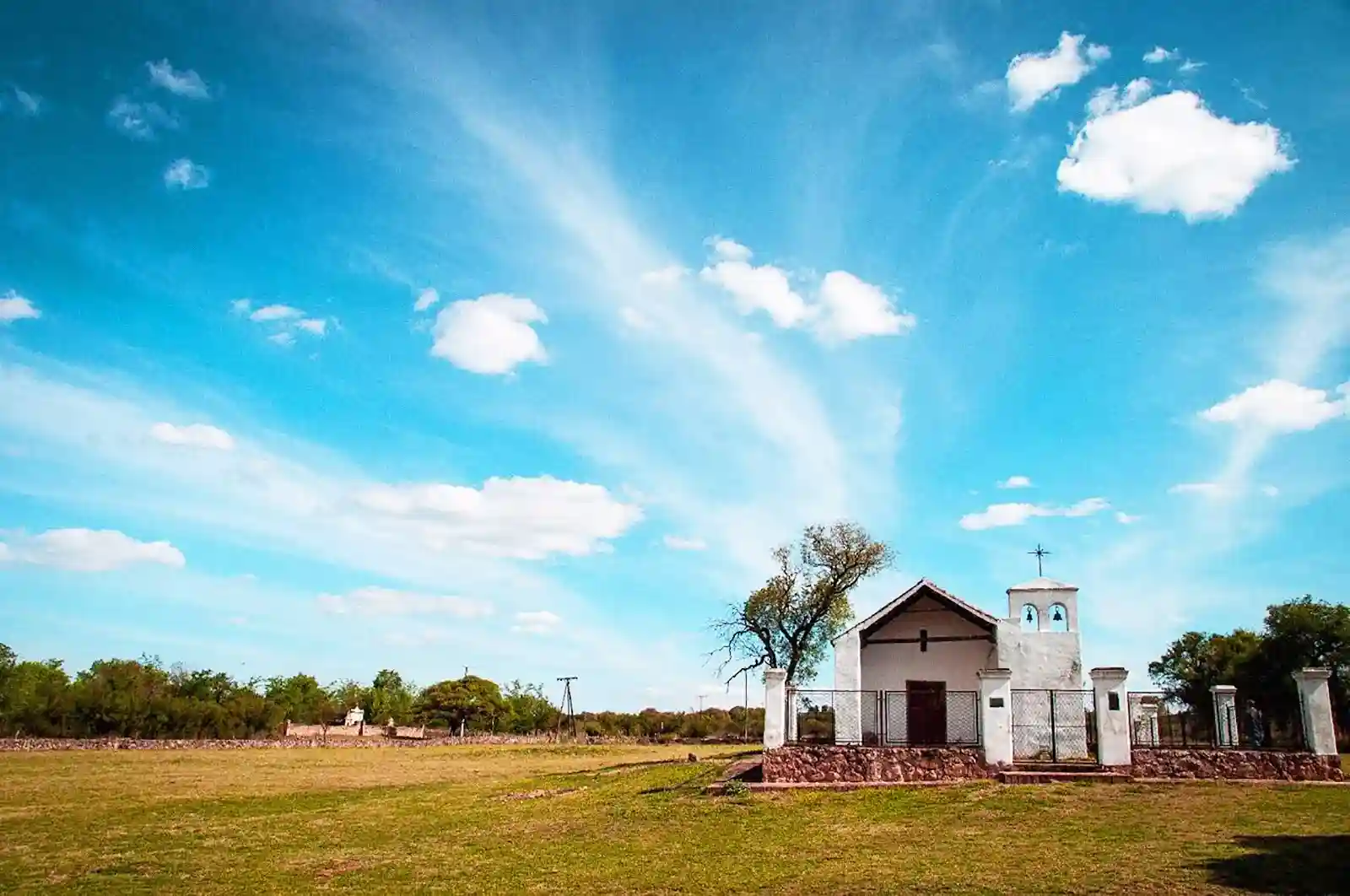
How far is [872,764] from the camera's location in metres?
19.4

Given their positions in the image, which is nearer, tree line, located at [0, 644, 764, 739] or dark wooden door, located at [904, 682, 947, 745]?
dark wooden door, located at [904, 682, 947, 745]

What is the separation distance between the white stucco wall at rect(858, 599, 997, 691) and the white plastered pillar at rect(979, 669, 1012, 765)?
250 inches

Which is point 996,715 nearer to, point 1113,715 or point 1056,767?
point 1056,767

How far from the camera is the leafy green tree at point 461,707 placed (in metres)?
87.9

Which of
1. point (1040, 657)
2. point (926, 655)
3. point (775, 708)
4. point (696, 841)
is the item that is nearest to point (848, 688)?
point (926, 655)

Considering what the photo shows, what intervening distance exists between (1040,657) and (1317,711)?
657 cm

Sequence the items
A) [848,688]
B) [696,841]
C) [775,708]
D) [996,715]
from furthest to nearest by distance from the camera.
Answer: [848,688] → [775,708] → [996,715] → [696,841]

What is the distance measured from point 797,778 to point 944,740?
714cm

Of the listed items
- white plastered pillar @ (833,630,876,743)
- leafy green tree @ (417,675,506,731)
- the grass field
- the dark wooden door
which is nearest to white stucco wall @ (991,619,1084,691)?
the dark wooden door

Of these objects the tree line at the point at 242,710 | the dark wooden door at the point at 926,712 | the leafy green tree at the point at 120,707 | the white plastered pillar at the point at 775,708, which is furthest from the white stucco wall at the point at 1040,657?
the leafy green tree at the point at 120,707

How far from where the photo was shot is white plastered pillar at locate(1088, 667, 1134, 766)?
1853cm

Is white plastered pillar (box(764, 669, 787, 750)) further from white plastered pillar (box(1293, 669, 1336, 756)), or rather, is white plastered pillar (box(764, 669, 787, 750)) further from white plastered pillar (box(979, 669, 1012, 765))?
white plastered pillar (box(1293, 669, 1336, 756))

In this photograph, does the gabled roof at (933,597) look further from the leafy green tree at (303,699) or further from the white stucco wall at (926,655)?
the leafy green tree at (303,699)

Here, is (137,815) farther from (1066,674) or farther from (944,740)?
(1066,674)
